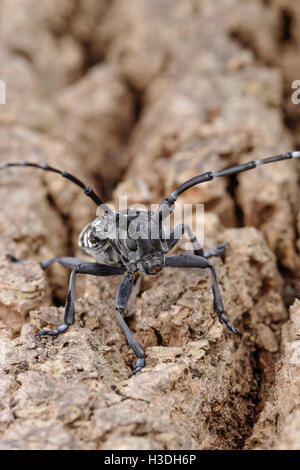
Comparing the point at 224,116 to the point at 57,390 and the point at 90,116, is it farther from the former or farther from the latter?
the point at 57,390

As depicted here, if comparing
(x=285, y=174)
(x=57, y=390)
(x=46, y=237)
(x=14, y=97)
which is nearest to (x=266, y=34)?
(x=285, y=174)

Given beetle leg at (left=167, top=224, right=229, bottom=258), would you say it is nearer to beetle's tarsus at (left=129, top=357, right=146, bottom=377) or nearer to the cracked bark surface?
the cracked bark surface

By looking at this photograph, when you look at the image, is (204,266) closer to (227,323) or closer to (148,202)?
(227,323)

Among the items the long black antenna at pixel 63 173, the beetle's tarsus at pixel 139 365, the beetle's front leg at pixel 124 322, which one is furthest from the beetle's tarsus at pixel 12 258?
the beetle's tarsus at pixel 139 365

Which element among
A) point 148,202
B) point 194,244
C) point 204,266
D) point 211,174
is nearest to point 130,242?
point 204,266

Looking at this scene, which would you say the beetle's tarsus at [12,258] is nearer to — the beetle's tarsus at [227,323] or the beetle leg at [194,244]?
the beetle leg at [194,244]

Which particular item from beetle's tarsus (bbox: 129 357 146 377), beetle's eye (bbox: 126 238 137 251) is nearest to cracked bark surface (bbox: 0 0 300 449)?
beetle's tarsus (bbox: 129 357 146 377)

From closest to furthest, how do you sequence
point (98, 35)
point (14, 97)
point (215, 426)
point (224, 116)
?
point (215, 426)
point (224, 116)
point (14, 97)
point (98, 35)
